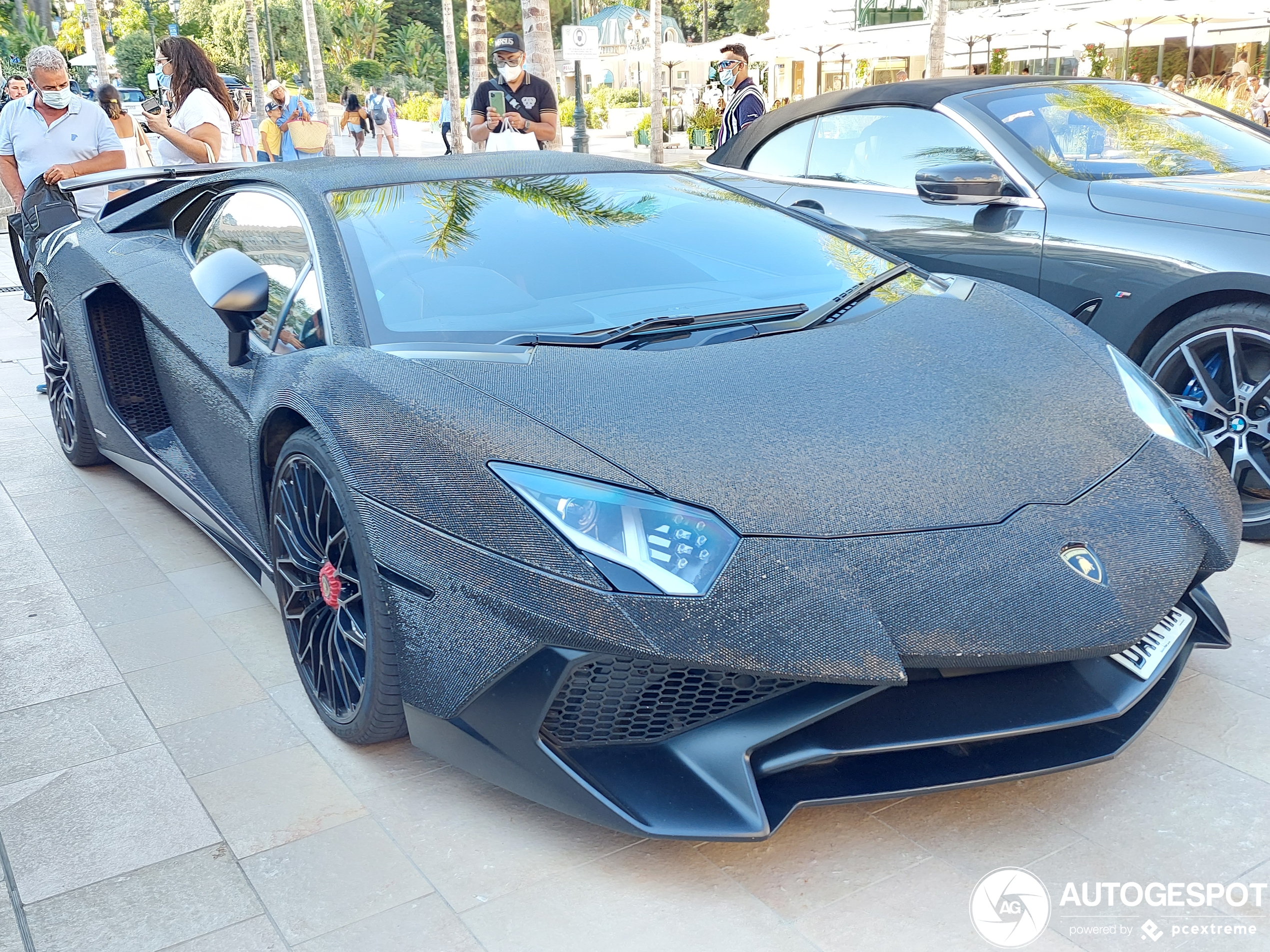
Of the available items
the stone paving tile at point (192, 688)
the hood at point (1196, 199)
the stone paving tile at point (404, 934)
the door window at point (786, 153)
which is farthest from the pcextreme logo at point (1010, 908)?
the door window at point (786, 153)

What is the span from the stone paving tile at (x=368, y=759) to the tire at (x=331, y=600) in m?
0.05

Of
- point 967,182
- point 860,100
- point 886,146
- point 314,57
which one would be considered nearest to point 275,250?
point 967,182

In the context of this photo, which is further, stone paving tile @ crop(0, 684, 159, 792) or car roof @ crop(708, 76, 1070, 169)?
car roof @ crop(708, 76, 1070, 169)

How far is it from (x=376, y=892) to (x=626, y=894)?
0.44 metres

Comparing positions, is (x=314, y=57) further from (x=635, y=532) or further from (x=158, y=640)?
(x=635, y=532)

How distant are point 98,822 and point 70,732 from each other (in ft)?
1.48

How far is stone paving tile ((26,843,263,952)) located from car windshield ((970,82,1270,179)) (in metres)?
3.54

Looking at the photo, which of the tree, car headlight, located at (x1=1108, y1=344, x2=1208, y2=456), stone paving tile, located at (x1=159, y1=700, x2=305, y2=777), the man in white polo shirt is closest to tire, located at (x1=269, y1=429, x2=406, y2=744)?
stone paving tile, located at (x1=159, y1=700, x2=305, y2=777)

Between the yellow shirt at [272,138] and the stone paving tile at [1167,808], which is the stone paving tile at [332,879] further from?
the yellow shirt at [272,138]

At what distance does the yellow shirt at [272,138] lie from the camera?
11.8 meters

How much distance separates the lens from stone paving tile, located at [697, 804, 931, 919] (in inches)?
82.1

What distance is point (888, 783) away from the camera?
6.66 ft

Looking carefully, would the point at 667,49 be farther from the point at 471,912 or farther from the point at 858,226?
the point at 471,912

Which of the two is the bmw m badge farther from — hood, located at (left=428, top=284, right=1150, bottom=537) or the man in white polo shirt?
the man in white polo shirt
